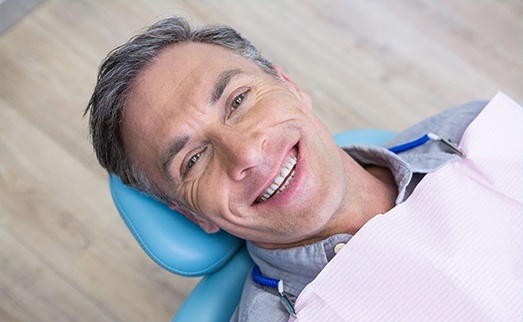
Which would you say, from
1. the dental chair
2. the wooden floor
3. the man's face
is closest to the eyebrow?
the man's face

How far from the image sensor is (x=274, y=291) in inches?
47.3

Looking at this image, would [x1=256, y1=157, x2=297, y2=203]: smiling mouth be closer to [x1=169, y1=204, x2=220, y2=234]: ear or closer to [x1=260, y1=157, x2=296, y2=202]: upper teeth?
[x1=260, y1=157, x2=296, y2=202]: upper teeth

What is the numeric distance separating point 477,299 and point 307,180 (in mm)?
392

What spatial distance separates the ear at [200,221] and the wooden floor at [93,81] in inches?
25.5

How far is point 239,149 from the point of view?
3.45 ft

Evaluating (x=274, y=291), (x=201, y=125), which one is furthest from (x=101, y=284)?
(x=201, y=125)

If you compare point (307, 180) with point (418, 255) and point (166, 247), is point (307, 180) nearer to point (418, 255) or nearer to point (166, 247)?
point (418, 255)

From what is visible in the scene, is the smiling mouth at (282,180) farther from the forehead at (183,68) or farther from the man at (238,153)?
the forehead at (183,68)

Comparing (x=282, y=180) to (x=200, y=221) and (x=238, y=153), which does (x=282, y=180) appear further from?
(x=200, y=221)

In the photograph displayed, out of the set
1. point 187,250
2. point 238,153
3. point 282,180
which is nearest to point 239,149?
point 238,153

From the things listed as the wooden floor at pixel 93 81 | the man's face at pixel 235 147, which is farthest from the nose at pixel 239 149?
the wooden floor at pixel 93 81

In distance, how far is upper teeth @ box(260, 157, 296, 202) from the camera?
1.10m

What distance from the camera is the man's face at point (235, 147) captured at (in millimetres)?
1069

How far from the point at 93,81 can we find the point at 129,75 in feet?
3.47
